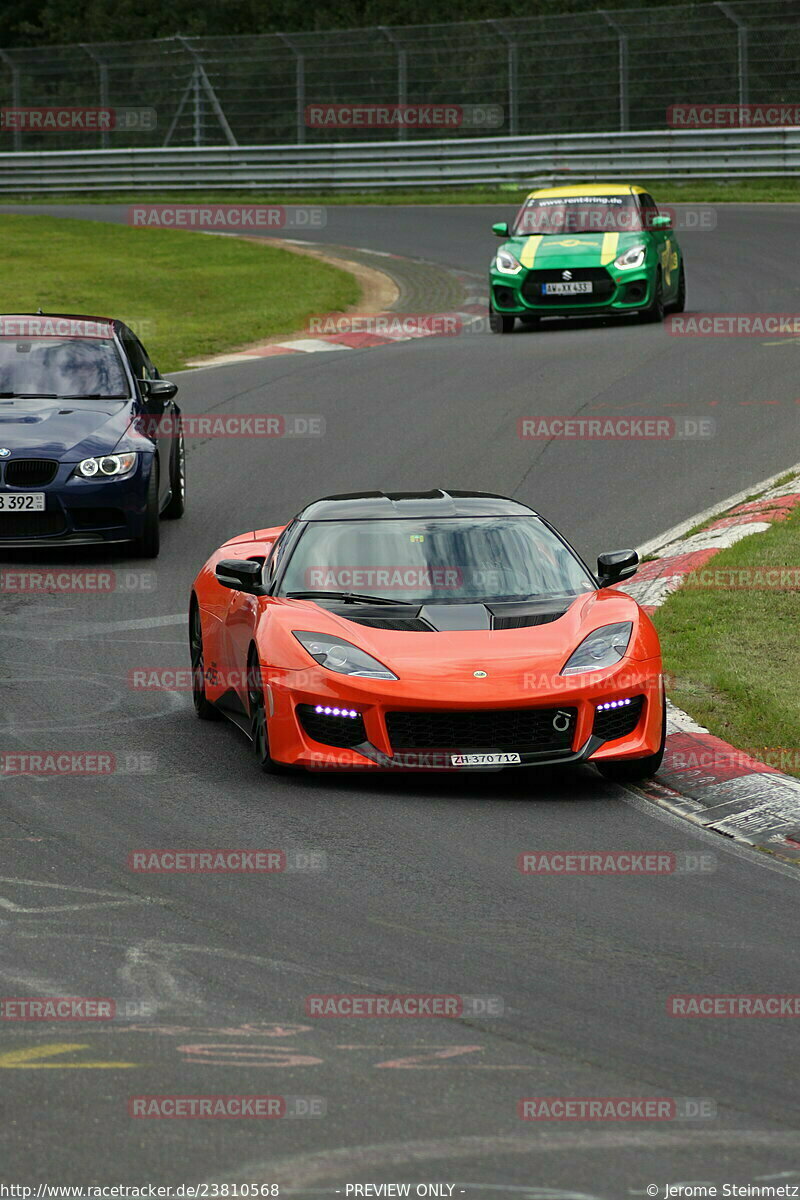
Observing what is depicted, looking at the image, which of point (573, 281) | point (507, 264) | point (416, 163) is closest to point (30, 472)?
point (507, 264)

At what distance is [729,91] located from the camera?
3584cm

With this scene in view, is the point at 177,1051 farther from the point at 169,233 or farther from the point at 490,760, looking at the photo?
the point at 169,233

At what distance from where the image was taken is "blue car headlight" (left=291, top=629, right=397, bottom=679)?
815 centimetres

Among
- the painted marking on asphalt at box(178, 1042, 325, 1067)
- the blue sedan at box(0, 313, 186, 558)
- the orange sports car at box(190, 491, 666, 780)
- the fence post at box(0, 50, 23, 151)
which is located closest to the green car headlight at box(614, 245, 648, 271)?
the blue sedan at box(0, 313, 186, 558)

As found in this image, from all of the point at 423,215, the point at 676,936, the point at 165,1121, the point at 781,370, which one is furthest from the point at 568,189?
the point at 165,1121

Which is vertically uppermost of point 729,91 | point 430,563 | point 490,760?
point 729,91

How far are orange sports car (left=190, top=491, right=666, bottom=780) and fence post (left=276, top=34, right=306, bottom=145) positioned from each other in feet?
105

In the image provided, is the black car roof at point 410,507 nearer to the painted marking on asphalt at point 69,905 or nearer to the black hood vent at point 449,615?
the black hood vent at point 449,615

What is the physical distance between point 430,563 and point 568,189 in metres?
16.1

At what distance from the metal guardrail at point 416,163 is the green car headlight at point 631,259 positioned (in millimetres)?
14410

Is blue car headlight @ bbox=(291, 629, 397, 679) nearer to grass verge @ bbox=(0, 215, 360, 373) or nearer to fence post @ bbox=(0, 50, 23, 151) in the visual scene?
grass verge @ bbox=(0, 215, 360, 373)

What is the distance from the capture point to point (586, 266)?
2236 cm

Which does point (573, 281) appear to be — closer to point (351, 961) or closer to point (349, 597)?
point (349, 597)

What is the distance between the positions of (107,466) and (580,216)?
1155 cm
